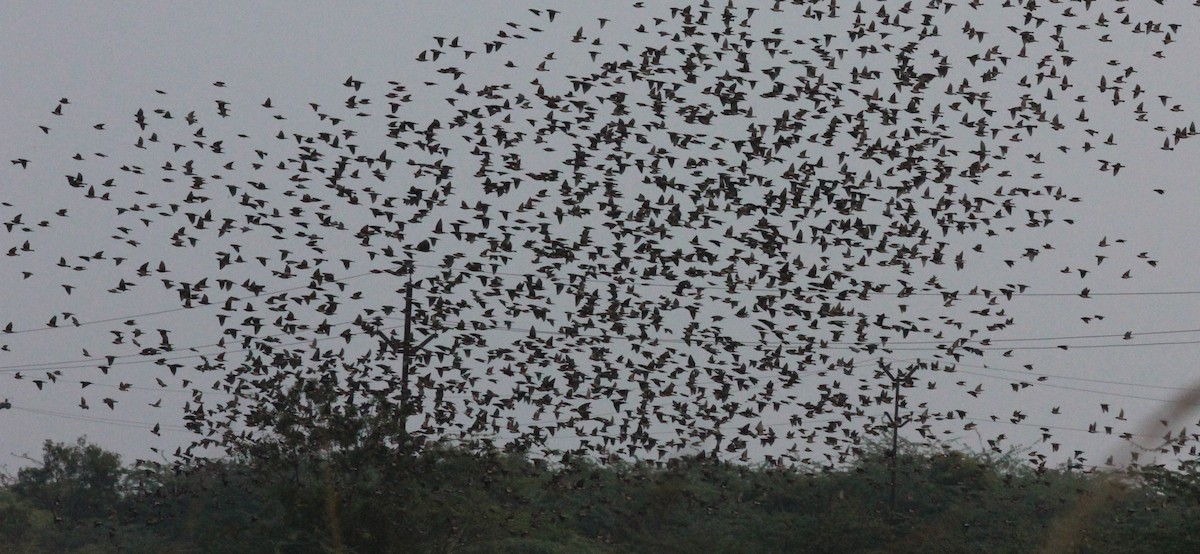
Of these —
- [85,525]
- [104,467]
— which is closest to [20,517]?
[85,525]

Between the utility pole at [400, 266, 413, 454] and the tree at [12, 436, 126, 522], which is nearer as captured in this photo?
the utility pole at [400, 266, 413, 454]

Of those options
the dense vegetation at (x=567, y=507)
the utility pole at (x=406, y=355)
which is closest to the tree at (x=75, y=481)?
the dense vegetation at (x=567, y=507)

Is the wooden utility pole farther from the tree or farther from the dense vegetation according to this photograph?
the tree

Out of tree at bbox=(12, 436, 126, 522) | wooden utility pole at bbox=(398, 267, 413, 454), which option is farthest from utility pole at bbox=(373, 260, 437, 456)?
tree at bbox=(12, 436, 126, 522)

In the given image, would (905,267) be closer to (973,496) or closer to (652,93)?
(652,93)

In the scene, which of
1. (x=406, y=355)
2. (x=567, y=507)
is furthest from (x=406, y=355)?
(x=567, y=507)

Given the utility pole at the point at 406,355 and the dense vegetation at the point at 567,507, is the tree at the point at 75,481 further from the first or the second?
the utility pole at the point at 406,355

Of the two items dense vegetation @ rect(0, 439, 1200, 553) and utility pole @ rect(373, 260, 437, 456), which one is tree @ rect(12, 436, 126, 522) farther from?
utility pole @ rect(373, 260, 437, 456)

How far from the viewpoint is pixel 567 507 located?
3828 centimetres

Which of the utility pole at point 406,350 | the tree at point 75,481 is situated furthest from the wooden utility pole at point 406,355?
the tree at point 75,481

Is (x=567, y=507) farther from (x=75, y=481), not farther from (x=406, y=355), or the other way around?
(x=75, y=481)

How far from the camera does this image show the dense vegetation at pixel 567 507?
23.6 meters

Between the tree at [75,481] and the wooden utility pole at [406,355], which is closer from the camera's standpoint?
the wooden utility pole at [406,355]

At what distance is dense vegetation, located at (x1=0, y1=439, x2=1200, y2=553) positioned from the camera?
23.6 metres
